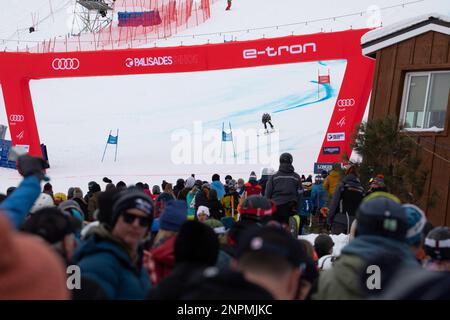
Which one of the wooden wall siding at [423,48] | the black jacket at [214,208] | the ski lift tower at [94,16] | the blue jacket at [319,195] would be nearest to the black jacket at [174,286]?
the black jacket at [214,208]

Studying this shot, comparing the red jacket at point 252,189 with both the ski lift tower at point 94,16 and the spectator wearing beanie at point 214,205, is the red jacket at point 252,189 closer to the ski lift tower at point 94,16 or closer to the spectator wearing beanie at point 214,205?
the spectator wearing beanie at point 214,205

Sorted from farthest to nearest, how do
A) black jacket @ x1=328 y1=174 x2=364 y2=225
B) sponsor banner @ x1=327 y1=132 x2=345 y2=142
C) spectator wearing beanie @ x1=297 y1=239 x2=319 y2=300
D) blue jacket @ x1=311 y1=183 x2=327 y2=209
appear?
1. sponsor banner @ x1=327 y1=132 x2=345 y2=142
2. blue jacket @ x1=311 y1=183 x2=327 y2=209
3. black jacket @ x1=328 y1=174 x2=364 y2=225
4. spectator wearing beanie @ x1=297 y1=239 x2=319 y2=300

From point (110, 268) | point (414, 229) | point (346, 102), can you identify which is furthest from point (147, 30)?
point (110, 268)

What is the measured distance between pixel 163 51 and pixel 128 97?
63.4ft

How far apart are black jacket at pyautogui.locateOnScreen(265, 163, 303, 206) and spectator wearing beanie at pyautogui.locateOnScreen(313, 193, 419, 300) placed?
598 centimetres

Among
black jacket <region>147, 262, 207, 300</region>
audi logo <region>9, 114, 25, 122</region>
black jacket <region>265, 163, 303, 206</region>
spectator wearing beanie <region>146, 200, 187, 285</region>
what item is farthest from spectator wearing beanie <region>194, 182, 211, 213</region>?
audi logo <region>9, 114, 25, 122</region>

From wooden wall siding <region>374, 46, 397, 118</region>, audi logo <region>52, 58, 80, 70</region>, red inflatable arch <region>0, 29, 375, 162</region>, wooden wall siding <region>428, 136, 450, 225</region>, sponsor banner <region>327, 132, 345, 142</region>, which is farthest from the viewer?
audi logo <region>52, 58, 80, 70</region>

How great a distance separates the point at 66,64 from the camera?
20.8m

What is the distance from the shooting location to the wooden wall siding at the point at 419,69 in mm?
12469

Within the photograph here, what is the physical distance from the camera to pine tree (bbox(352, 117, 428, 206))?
34.1 ft

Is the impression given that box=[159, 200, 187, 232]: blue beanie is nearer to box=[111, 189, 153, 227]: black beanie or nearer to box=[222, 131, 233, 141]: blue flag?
box=[111, 189, 153, 227]: black beanie

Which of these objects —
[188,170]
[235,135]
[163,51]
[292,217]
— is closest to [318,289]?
[292,217]

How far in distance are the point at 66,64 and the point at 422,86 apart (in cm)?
1084

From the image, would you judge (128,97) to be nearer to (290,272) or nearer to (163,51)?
(163,51)
